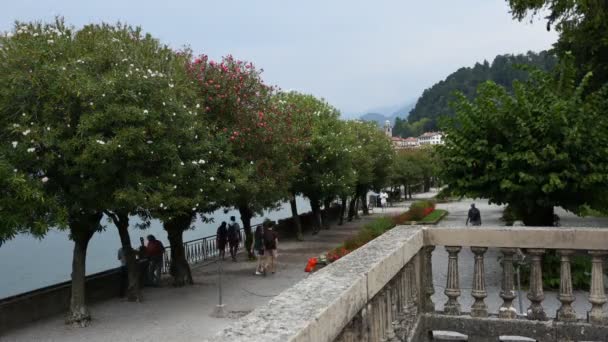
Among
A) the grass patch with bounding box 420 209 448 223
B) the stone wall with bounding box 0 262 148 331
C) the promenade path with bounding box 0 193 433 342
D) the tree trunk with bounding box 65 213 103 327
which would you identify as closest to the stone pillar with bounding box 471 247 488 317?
the promenade path with bounding box 0 193 433 342

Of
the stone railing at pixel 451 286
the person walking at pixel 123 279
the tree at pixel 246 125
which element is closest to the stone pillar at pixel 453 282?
the stone railing at pixel 451 286

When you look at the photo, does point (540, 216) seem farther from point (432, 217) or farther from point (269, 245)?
point (432, 217)

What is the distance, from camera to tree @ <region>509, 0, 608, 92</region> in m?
14.6

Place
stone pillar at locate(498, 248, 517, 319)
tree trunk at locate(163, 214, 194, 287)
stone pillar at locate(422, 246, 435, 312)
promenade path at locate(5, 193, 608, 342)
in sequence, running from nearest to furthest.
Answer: stone pillar at locate(498, 248, 517, 319)
stone pillar at locate(422, 246, 435, 312)
promenade path at locate(5, 193, 608, 342)
tree trunk at locate(163, 214, 194, 287)

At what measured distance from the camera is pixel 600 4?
14.2 m

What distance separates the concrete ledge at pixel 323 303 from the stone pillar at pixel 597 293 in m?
1.89

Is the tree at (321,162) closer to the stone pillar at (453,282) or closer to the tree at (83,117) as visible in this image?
the tree at (83,117)

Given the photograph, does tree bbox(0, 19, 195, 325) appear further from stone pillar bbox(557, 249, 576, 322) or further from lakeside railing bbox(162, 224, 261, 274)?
lakeside railing bbox(162, 224, 261, 274)

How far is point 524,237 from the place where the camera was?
17.5ft

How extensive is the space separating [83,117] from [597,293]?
412 inches

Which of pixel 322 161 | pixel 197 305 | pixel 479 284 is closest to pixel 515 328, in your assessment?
pixel 479 284

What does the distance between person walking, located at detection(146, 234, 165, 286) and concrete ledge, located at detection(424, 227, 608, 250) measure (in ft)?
49.5

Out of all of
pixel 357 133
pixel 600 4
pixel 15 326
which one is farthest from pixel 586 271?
pixel 357 133

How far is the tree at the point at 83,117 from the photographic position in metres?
12.2
